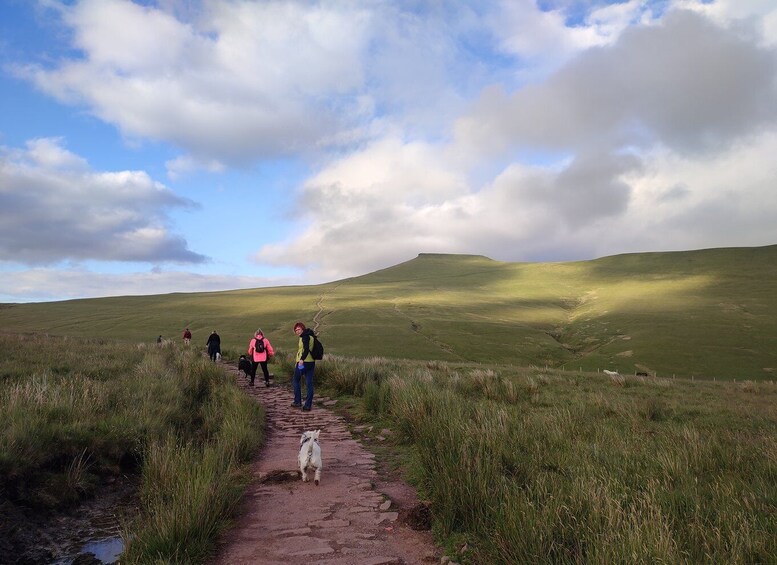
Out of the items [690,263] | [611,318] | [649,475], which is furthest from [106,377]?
[690,263]

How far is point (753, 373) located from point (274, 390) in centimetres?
5680

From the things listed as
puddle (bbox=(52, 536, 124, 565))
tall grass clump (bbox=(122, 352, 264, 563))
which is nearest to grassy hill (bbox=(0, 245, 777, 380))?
tall grass clump (bbox=(122, 352, 264, 563))

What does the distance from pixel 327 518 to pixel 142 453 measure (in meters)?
3.26

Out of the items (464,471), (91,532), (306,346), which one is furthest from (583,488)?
(306,346)

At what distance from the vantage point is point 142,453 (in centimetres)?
680

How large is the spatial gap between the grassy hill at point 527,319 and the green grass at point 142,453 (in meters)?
32.1

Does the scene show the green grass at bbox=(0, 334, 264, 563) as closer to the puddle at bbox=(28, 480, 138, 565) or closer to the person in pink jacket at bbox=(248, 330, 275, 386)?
the puddle at bbox=(28, 480, 138, 565)

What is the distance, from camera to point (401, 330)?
70.5m

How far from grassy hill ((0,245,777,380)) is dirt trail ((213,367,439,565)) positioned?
115ft

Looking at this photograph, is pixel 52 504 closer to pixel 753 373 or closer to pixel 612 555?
pixel 612 555

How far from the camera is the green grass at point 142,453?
4547 mm

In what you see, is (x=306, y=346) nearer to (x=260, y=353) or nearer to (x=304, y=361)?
(x=304, y=361)

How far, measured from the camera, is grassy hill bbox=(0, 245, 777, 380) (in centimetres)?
5803

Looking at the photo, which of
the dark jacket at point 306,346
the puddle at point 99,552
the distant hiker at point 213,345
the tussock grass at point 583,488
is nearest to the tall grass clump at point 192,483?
the puddle at point 99,552
